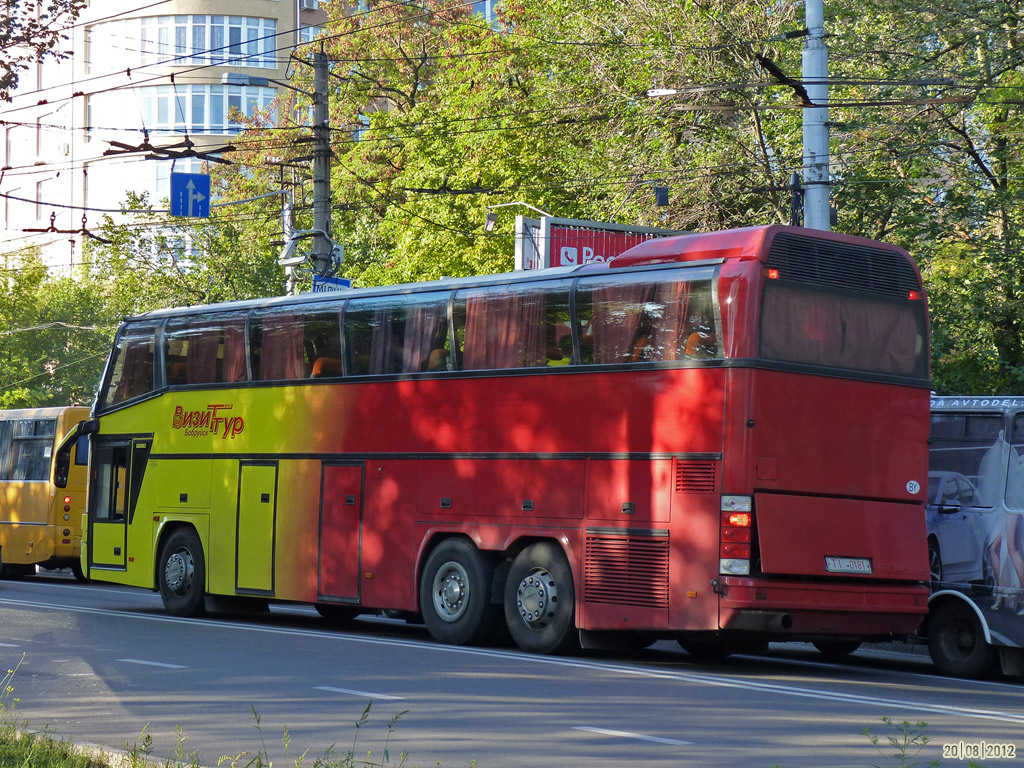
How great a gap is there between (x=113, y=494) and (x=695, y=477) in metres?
9.92

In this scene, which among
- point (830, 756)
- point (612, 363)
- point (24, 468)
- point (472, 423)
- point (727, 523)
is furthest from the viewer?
point (24, 468)

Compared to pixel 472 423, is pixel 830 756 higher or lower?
lower

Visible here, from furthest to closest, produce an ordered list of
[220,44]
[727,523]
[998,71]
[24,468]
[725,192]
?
[220,44] < [725,192] < [24,468] < [998,71] < [727,523]

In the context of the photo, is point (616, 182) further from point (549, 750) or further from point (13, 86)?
point (549, 750)

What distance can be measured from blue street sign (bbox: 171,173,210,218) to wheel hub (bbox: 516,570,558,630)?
59.8 feet

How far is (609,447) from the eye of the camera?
14.0 m

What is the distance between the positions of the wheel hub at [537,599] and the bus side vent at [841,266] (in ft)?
11.8

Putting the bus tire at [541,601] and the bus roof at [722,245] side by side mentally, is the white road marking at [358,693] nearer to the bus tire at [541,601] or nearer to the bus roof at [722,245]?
the bus tire at [541,601]

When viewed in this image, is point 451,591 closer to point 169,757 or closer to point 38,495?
point 169,757

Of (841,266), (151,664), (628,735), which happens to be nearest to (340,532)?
(151,664)

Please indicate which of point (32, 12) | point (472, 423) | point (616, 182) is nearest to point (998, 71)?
point (616, 182)

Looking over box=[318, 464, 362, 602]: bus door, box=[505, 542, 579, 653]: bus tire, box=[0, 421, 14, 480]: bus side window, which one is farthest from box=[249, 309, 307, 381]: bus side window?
box=[0, 421, 14, 480]: bus side window

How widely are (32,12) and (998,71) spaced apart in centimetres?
1582

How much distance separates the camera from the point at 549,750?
8.55 meters
